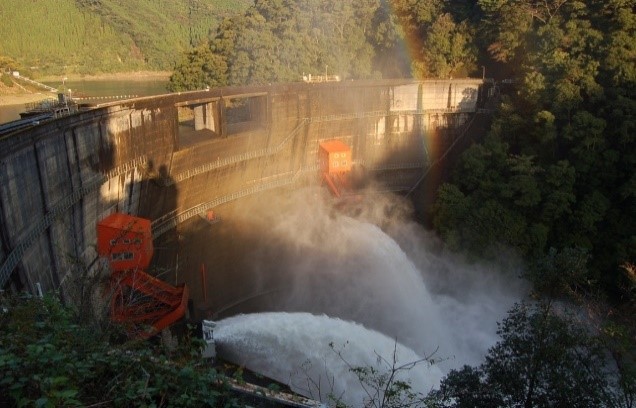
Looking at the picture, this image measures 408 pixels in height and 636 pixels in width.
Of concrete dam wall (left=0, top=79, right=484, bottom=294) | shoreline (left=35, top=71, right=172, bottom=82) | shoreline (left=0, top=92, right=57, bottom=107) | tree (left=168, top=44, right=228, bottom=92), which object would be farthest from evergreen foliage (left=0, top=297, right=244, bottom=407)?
shoreline (left=35, top=71, right=172, bottom=82)

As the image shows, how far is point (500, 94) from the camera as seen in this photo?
28.9 metres

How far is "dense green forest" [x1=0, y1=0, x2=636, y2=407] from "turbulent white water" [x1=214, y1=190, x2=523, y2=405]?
67.4 inches

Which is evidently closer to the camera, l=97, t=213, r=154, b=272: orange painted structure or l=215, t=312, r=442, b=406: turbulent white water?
l=97, t=213, r=154, b=272: orange painted structure

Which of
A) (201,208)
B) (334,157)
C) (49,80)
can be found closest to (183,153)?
(201,208)

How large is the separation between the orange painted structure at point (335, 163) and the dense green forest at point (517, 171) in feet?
15.3

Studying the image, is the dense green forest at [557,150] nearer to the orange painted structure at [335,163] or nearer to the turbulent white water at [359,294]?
the turbulent white water at [359,294]

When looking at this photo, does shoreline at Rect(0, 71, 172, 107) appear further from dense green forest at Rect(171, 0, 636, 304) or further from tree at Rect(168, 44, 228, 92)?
dense green forest at Rect(171, 0, 636, 304)

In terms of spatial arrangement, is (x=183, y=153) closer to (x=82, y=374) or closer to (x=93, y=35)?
(x=82, y=374)

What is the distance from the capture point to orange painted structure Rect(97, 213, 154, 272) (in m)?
14.6

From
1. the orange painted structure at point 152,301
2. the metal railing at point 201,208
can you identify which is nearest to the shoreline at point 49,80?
the metal railing at point 201,208

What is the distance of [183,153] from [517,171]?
A: 1404 centimetres

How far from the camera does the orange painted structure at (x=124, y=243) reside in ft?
48.0

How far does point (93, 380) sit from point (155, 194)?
14.4 metres

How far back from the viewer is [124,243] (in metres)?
14.6
